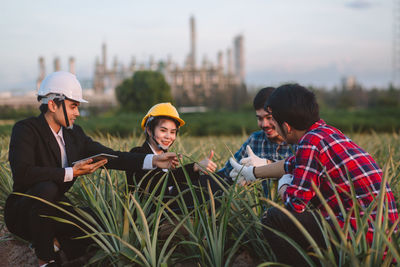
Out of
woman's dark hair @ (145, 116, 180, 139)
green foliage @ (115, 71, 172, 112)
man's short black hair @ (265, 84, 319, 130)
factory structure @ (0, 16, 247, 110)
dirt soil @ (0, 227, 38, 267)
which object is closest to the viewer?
man's short black hair @ (265, 84, 319, 130)

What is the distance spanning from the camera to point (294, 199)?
182 cm

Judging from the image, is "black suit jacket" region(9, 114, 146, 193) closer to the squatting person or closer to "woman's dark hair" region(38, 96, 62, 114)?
"woman's dark hair" region(38, 96, 62, 114)

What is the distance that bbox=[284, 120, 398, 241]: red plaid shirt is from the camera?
177 cm

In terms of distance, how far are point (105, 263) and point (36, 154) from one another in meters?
0.76

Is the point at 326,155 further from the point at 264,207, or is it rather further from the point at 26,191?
the point at 26,191

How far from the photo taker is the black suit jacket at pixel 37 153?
2.25m

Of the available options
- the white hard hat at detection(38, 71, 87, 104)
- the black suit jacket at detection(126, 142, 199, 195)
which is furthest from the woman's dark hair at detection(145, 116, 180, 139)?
the white hard hat at detection(38, 71, 87, 104)

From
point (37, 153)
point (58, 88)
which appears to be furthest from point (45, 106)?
point (37, 153)

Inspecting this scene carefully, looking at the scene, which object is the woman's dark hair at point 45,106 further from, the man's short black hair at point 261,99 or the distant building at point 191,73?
the distant building at point 191,73

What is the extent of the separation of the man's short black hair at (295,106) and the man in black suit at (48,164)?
0.92 meters

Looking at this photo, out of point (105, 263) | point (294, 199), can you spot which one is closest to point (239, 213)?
Answer: point (294, 199)

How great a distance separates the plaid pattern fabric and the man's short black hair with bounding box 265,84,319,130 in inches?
47.3

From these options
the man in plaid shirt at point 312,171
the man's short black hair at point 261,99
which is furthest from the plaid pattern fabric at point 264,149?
the man in plaid shirt at point 312,171

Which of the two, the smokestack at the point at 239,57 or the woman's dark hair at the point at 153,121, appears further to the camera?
the smokestack at the point at 239,57
